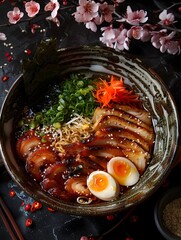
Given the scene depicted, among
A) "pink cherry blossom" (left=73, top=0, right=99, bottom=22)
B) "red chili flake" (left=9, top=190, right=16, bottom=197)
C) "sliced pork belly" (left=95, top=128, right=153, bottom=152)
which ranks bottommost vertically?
"red chili flake" (left=9, top=190, right=16, bottom=197)

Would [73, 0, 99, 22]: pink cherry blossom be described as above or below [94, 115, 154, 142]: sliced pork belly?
above

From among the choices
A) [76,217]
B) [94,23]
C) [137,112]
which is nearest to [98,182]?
[76,217]

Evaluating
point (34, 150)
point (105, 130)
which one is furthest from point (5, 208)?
point (105, 130)

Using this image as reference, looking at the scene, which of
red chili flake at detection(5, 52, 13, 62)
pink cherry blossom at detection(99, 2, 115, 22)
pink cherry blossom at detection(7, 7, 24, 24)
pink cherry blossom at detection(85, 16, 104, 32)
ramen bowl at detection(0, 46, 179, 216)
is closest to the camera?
ramen bowl at detection(0, 46, 179, 216)

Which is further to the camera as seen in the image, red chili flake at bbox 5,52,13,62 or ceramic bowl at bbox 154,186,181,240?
red chili flake at bbox 5,52,13,62

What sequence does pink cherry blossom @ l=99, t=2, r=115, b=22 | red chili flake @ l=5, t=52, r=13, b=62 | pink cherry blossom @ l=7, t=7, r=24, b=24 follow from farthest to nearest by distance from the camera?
1. red chili flake @ l=5, t=52, r=13, b=62
2. pink cherry blossom @ l=7, t=7, r=24, b=24
3. pink cherry blossom @ l=99, t=2, r=115, b=22

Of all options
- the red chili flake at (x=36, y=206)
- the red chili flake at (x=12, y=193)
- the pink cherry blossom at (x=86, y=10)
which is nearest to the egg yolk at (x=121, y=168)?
the red chili flake at (x=36, y=206)

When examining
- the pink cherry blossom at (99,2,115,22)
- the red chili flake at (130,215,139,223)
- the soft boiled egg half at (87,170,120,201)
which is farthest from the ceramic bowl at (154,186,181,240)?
the pink cherry blossom at (99,2,115,22)

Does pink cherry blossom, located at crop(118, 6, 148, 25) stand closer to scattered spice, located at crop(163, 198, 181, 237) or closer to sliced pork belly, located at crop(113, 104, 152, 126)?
sliced pork belly, located at crop(113, 104, 152, 126)
